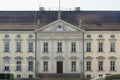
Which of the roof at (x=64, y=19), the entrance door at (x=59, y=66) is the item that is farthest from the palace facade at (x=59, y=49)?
the roof at (x=64, y=19)

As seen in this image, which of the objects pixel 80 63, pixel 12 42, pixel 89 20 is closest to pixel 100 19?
pixel 89 20

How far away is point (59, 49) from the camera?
243ft

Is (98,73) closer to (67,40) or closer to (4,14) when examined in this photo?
(67,40)

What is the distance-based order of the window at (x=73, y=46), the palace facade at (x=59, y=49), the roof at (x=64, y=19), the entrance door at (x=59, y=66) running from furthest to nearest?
the roof at (x=64, y=19), the entrance door at (x=59, y=66), the window at (x=73, y=46), the palace facade at (x=59, y=49)

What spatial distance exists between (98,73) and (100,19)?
729 cm

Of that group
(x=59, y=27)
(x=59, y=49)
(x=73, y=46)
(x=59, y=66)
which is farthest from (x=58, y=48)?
(x=59, y=27)

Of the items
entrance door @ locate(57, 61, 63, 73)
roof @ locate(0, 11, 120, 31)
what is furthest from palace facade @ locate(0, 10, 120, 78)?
roof @ locate(0, 11, 120, 31)

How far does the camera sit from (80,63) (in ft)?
242

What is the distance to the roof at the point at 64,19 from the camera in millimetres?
74188

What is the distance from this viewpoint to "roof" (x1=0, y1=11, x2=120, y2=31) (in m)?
74.2

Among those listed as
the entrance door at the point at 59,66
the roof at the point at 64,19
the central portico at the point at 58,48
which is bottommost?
the entrance door at the point at 59,66

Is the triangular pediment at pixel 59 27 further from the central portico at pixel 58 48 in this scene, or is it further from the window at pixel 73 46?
the window at pixel 73 46

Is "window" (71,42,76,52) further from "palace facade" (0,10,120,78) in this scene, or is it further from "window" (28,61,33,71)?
"window" (28,61,33,71)

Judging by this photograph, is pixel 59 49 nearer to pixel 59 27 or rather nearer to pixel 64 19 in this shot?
pixel 59 27
